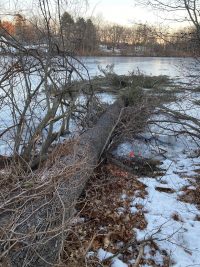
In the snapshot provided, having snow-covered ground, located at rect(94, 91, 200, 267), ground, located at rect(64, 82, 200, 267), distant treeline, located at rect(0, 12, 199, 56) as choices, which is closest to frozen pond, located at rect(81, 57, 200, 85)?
distant treeline, located at rect(0, 12, 199, 56)

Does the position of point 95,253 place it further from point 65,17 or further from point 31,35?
point 65,17

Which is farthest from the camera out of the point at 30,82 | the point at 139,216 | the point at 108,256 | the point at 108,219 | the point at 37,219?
the point at 30,82

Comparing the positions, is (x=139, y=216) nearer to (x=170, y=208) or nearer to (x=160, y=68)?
(x=170, y=208)

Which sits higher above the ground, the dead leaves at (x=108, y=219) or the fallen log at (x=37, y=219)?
the fallen log at (x=37, y=219)

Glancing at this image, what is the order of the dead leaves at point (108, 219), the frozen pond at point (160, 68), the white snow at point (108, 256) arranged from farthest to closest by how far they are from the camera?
the frozen pond at point (160, 68) < the dead leaves at point (108, 219) < the white snow at point (108, 256)

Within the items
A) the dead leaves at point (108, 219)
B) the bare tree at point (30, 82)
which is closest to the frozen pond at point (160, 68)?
the bare tree at point (30, 82)

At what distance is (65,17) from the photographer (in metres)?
6.58

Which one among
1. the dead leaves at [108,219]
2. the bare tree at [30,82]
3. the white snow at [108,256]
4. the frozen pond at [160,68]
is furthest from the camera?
the frozen pond at [160,68]

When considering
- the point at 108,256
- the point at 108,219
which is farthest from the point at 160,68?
the point at 108,256

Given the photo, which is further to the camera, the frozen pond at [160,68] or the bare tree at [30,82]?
the frozen pond at [160,68]

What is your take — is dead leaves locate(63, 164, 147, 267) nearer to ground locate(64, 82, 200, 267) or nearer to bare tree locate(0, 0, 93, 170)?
ground locate(64, 82, 200, 267)

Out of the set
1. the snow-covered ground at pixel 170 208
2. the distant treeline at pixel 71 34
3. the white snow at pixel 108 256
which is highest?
the distant treeline at pixel 71 34

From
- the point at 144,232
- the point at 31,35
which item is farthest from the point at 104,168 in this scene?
the point at 31,35

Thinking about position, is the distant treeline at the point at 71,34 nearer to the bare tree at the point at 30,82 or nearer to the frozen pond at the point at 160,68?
the bare tree at the point at 30,82
